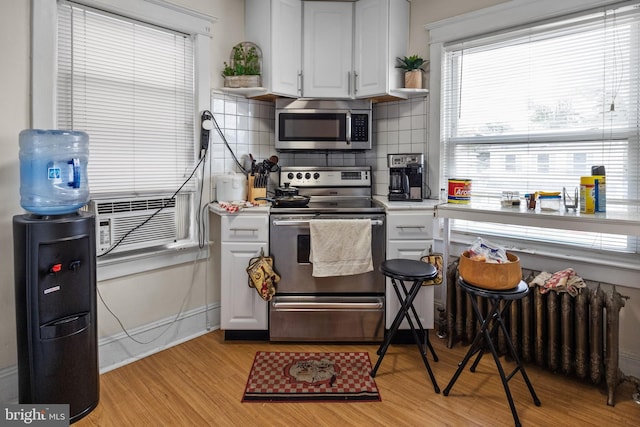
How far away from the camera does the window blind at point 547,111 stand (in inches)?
85.1

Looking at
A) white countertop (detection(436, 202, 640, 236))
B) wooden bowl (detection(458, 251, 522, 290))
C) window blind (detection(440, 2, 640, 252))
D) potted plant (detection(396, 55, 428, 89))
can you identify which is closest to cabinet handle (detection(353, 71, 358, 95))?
potted plant (detection(396, 55, 428, 89))

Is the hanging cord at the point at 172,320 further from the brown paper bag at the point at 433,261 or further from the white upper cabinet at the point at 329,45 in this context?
the brown paper bag at the point at 433,261

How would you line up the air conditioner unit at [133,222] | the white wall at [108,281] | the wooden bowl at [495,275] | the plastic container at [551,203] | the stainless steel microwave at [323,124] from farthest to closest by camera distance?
1. the stainless steel microwave at [323,124]
2. the air conditioner unit at [133,222]
3. the plastic container at [551,203]
4. the white wall at [108,281]
5. the wooden bowl at [495,275]

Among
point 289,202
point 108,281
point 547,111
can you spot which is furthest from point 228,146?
point 547,111

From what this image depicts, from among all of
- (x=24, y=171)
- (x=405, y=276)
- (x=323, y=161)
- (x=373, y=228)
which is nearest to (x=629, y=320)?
(x=405, y=276)

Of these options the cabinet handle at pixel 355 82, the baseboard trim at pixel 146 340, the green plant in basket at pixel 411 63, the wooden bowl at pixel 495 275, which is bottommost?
the baseboard trim at pixel 146 340

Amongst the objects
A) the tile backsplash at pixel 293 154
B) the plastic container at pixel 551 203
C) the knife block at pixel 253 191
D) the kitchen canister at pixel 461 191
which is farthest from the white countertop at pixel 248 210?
the plastic container at pixel 551 203

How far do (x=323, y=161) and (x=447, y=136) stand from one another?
998mm

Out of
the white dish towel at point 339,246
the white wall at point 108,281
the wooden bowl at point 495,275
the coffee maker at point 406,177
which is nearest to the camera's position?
the wooden bowl at point 495,275

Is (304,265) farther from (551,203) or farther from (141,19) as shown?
(141,19)

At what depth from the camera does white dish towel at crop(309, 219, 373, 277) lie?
2480 mm

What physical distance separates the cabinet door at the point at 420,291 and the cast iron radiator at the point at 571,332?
0.32 m

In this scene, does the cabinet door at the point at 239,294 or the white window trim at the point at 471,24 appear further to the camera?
the cabinet door at the point at 239,294

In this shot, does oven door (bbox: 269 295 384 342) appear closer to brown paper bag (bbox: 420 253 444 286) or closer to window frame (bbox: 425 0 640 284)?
brown paper bag (bbox: 420 253 444 286)
